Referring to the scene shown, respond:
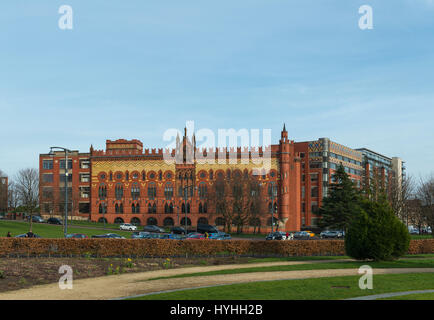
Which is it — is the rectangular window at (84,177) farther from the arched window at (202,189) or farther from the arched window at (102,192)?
the arched window at (202,189)

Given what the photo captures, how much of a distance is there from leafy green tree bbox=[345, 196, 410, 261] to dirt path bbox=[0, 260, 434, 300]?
125 inches

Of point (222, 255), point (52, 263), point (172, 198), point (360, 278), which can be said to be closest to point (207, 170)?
point (172, 198)

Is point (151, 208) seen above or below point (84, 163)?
below

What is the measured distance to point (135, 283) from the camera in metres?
22.9

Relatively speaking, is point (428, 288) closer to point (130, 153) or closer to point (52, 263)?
point (52, 263)

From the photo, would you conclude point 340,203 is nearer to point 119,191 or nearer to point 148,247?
point 148,247

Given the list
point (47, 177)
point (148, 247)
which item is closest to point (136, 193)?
point (47, 177)

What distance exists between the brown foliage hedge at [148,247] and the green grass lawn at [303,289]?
55.6 feet

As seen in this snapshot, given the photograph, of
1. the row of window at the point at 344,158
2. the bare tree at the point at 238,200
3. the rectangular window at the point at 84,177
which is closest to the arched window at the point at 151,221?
the rectangular window at the point at 84,177

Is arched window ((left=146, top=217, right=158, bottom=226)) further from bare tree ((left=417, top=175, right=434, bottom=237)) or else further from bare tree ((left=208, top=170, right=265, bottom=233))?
bare tree ((left=417, top=175, right=434, bottom=237))

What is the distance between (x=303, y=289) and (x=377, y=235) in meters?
13.1
